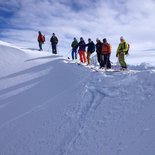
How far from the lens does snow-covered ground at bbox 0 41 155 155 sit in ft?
42.6

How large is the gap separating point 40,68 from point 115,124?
858 cm

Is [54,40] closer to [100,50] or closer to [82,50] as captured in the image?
[82,50]

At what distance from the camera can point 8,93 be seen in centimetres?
1836

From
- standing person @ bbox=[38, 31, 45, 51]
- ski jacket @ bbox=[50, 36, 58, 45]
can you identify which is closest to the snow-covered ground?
ski jacket @ bbox=[50, 36, 58, 45]

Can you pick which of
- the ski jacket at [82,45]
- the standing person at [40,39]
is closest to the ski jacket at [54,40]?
the standing person at [40,39]

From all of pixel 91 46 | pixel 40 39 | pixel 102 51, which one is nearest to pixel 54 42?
pixel 40 39

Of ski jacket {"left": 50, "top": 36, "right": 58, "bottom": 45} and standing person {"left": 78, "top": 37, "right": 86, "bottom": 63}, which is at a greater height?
ski jacket {"left": 50, "top": 36, "right": 58, "bottom": 45}

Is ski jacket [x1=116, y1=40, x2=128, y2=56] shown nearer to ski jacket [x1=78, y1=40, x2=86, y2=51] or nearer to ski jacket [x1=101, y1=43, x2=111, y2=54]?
ski jacket [x1=101, y1=43, x2=111, y2=54]

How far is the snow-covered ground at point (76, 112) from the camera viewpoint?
13.0m

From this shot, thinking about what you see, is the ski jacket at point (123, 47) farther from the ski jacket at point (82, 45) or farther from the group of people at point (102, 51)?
the ski jacket at point (82, 45)

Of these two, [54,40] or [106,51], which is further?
[54,40]

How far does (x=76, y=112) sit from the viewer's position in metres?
15.3

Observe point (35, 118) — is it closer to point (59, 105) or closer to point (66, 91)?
point (59, 105)

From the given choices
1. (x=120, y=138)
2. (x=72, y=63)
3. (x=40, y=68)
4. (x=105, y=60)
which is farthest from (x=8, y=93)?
(x=120, y=138)
